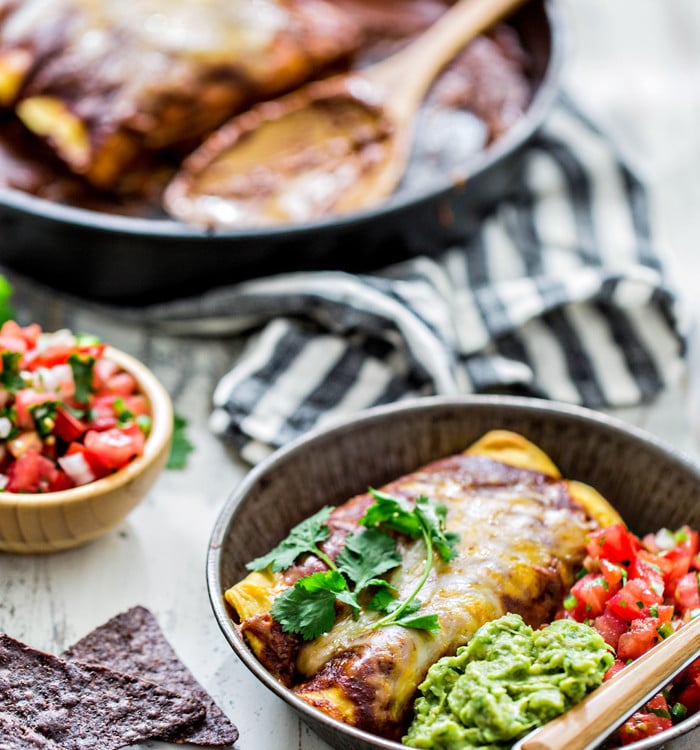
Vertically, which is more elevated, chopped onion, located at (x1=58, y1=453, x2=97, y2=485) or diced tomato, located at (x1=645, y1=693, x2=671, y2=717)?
chopped onion, located at (x1=58, y1=453, x2=97, y2=485)

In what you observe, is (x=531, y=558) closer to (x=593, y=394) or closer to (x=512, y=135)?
(x=593, y=394)

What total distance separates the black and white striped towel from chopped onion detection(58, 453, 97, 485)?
2.31ft

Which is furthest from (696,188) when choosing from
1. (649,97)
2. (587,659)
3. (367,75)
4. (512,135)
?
(587,659)

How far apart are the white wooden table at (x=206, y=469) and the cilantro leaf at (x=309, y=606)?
384 mm

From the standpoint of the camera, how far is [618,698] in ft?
7.22

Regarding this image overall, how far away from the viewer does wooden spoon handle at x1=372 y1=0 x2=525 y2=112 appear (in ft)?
14.5

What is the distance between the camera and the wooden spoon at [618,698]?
2127 mm

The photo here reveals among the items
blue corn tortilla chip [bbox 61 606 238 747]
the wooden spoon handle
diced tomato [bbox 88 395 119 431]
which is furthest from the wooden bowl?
the wooden spoon handle

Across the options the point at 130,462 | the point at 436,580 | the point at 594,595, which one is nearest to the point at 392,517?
the point at 436,580

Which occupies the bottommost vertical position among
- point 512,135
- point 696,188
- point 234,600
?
point 234,600

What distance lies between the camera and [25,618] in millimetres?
2910

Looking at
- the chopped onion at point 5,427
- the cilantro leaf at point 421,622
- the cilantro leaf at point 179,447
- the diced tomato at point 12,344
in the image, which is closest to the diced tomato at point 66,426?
the chopped onion at point 5,427

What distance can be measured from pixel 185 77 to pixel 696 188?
7.48 ft

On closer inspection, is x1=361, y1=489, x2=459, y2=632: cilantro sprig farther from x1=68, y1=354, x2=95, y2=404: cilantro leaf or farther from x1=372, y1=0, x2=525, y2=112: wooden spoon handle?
x1=372, y1=0, x2=525, y2=112: wooden spoon handle
